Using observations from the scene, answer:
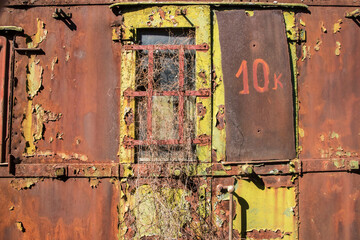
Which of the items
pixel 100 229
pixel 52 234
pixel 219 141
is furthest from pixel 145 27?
pixel 52 234

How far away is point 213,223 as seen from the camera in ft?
9.77

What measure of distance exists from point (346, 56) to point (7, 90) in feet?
13.7

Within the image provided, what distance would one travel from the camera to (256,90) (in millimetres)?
3018

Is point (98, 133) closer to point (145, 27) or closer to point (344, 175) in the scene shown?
point (145, 27)

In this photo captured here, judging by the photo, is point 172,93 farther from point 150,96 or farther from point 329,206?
point 329,206

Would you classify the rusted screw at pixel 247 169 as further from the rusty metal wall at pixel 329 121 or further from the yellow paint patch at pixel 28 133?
the yellow paint patch at pixel 28 133

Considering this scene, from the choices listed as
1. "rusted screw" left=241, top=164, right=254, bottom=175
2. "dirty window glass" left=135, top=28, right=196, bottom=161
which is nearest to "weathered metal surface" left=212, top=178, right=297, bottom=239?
"rusted screw" left=241, top=164, right=254, bottom=175

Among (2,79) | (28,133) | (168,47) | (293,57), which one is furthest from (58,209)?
(293,57)

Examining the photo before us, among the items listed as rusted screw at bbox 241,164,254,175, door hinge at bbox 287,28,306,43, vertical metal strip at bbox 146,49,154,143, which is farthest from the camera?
door hinge at bbox 287,28,306,43

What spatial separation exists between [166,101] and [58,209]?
1.82m

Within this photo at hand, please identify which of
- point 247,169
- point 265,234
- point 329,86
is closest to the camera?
point 247,169

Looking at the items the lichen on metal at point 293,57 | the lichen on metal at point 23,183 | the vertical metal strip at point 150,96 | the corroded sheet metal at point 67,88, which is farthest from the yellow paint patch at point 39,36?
the lichen on metal at point 293,57

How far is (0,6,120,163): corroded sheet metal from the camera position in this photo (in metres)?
3.01

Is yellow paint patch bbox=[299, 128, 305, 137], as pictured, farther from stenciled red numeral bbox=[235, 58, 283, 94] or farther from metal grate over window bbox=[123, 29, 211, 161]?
metal grate over window bbox=[123, 29, 211, 161]
